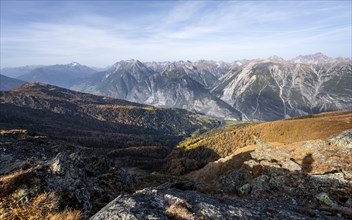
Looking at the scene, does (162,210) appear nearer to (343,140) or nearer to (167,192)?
(167,192)

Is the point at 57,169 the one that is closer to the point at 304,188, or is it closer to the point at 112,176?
the point at 112,176

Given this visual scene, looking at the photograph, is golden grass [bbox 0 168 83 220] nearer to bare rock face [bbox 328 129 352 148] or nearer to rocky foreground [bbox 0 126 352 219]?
rocky foreground [bbox 0 126 352 219]

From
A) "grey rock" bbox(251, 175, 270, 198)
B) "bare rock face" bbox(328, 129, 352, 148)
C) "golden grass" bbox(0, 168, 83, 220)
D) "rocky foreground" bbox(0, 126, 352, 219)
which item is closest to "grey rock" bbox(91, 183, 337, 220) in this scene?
"rocky foreground" bbox(0, 126, 352, 219)

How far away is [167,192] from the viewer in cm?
2008

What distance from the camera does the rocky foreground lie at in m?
15.4

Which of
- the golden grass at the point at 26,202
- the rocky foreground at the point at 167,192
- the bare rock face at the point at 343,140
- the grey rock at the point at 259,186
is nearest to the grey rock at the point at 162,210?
the rocky foreground at the point at 167,192

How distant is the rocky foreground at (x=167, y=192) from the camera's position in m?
15.4

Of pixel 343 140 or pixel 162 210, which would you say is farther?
pixel 343 140

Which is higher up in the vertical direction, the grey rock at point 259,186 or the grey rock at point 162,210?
the grey rock at point 162,210

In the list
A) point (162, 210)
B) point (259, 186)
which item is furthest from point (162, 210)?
point (259, 186)

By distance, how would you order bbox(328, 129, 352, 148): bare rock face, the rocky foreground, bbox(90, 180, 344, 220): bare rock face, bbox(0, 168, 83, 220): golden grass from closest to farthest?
bbox(90, 180, 344, 220): bare rock face < bbox(0, 168, 83, 220): golden grass < the rocky foreground < bbox(328, 129, 352, 148): bare rock face

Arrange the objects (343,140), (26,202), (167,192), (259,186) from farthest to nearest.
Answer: (343,140)
(259,186)
(167,192)
(26,202)

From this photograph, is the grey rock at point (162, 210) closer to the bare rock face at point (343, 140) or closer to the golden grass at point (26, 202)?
the golden grass at point (26, 202)

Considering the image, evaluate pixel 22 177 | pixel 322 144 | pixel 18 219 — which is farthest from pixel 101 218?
pixel 322 144
